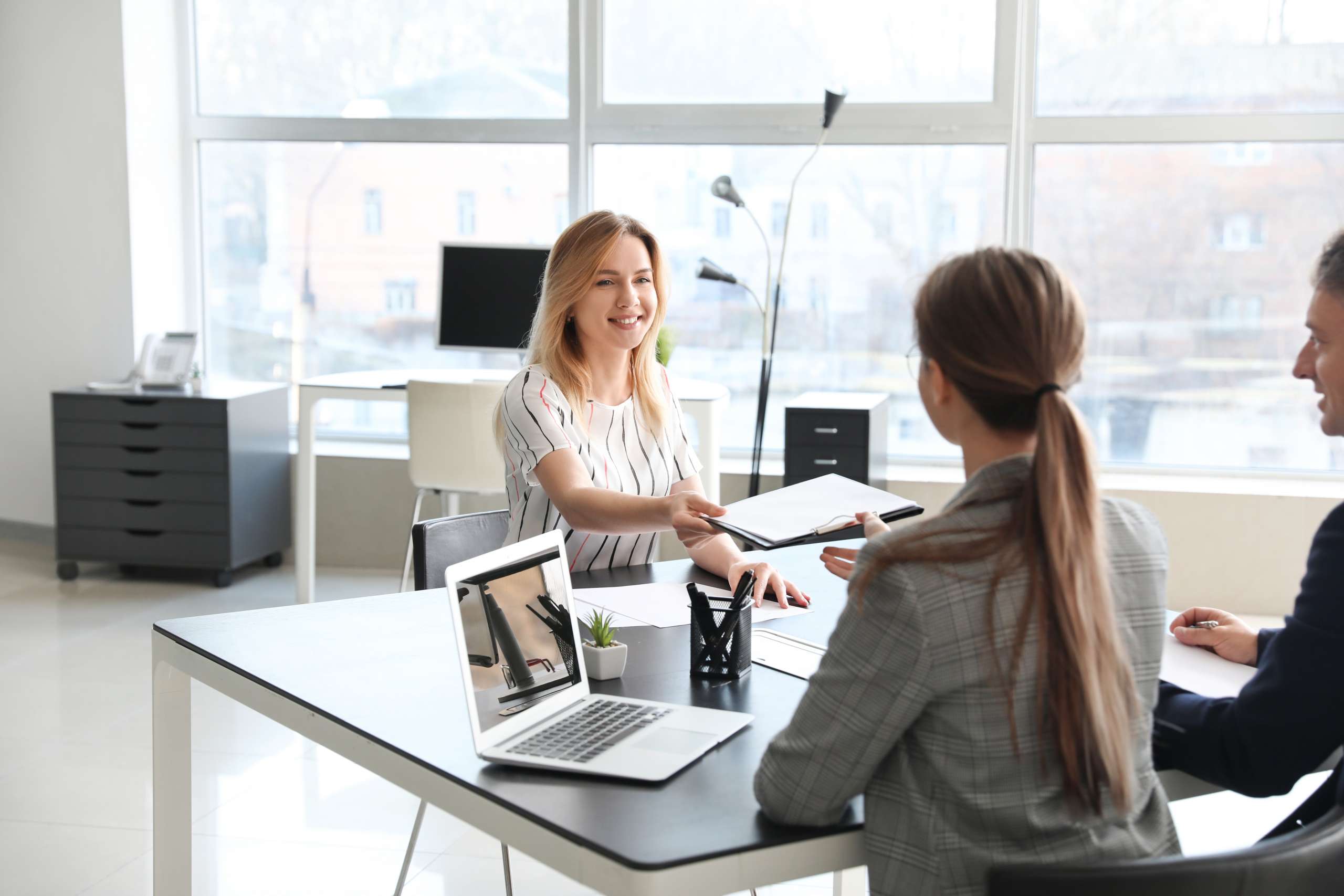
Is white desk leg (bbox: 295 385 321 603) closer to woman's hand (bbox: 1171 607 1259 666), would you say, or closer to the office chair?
the office chair

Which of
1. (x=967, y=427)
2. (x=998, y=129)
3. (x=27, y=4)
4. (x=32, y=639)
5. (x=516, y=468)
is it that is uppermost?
(x=27, y=4)

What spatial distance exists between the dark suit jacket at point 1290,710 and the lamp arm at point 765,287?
318 cm

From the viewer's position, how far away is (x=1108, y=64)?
446cm

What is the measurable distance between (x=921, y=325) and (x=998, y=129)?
374 centimetres

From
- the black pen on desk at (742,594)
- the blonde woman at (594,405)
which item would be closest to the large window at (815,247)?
the blonde woman at (594,405)

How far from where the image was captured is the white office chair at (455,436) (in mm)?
3842

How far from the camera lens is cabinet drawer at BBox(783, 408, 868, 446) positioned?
13.4 ft

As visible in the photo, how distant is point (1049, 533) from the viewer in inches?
38.6

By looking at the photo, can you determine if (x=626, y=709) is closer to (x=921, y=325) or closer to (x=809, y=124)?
(x=921, y=325)

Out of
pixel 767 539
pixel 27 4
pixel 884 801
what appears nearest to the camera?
pixel 884 801

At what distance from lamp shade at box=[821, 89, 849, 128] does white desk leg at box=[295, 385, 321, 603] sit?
6.37ft

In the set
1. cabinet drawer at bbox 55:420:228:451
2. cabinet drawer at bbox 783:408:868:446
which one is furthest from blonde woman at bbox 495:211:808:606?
cabinet drawer at bbox 55:420:228:451

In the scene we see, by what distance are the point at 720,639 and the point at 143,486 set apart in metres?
3.67

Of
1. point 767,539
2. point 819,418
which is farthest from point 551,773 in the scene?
point 819,418
